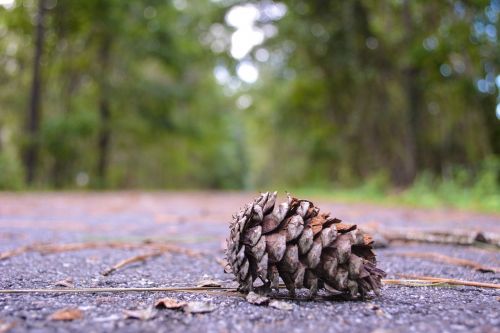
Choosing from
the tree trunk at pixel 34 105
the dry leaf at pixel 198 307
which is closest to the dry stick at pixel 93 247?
the dry leaf at pixel 198 307

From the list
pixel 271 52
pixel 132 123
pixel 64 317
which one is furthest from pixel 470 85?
pixel 132 123

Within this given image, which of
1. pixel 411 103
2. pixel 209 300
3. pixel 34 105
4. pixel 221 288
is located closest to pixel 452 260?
pixel 221 288

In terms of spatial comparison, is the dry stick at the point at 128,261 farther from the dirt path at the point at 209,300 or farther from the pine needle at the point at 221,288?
the pine needle at the point at 221,288

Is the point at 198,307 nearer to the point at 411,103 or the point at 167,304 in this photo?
the point at 167,304

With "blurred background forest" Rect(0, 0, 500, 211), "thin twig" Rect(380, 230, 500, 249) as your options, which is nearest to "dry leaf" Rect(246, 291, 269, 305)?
"thin twig" Rect(380, 230, 500, 249)

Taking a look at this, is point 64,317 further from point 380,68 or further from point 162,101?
point 162,101

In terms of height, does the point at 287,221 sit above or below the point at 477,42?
below

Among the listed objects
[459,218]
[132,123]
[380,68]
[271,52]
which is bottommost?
[459,218]

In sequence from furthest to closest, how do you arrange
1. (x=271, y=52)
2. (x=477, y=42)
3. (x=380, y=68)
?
(x=271, y=52) < (x=380, y=68) < (x=477, y=42)

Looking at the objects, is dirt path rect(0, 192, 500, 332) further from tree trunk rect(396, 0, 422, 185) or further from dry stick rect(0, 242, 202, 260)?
tree trunk rect(396, 0, 422, 185)
